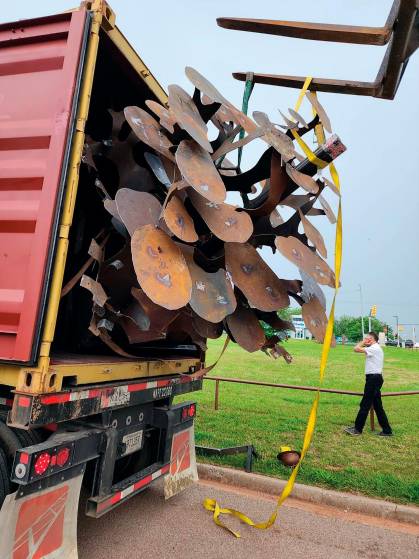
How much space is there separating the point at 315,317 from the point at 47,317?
167 cm

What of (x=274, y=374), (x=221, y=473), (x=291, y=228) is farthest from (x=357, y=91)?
(x=274, y=374)

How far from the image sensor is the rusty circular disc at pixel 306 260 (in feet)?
8.45

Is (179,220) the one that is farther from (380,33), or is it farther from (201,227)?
(380,33)

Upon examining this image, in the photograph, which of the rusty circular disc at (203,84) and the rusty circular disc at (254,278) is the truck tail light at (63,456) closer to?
the rusty circular disc at (254,278)

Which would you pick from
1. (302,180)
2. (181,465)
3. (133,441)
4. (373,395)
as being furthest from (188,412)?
(373,395)

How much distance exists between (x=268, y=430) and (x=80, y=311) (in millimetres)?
3744

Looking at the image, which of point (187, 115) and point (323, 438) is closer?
point (187, 115)

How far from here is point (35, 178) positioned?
99.3 inches

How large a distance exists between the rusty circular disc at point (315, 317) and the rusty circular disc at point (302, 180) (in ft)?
2.48

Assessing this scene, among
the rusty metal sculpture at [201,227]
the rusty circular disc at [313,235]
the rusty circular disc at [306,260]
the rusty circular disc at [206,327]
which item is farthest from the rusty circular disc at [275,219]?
the rusty circular disc at [206,327]

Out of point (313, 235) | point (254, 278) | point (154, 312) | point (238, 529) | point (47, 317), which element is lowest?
point (238, 529)

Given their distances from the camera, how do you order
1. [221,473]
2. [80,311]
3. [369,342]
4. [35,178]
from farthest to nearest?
1. [369,342]
2. [221,473]
3. [80,311]
4. [35,178]

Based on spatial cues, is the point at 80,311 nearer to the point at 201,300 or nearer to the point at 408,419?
the point at 201,300

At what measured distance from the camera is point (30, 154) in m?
2.59
